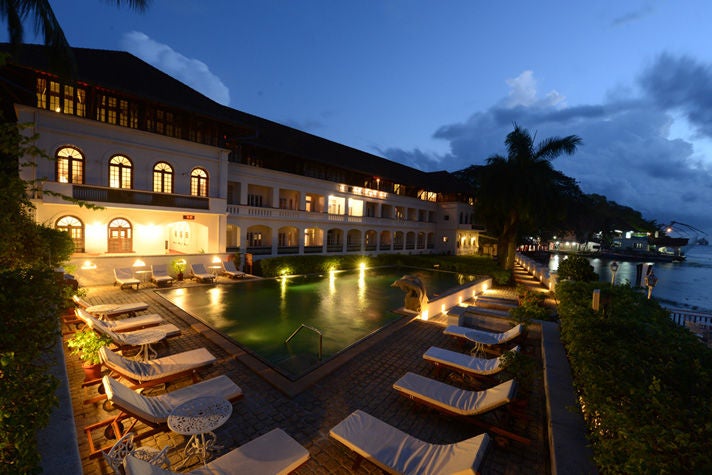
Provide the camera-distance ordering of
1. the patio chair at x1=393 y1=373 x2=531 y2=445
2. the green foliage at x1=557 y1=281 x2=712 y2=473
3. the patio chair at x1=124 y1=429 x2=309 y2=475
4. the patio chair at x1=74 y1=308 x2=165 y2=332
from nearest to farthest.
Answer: the green foliage at x1=557 y1=281 x2=712 y2=473
the patio chair at x1=124 y1=429 x2=309 y2=475
the patio chair at x1=393 y1=373 x2=531 y2=445
the patio chair at x1=74 y1=308 x2=165 y2=332

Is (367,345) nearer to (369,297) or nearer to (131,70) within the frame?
(369,297)

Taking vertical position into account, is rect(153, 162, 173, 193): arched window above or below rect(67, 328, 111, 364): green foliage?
above

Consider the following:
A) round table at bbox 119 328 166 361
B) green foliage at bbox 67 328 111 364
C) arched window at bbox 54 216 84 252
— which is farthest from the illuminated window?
green foliage at bbox 67 328 111 364

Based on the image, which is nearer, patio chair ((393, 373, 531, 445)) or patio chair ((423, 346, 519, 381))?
patio chair ((393, 373, 531, 445))

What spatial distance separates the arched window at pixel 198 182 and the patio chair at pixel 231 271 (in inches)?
192

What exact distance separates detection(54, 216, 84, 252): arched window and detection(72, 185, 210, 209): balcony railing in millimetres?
1613

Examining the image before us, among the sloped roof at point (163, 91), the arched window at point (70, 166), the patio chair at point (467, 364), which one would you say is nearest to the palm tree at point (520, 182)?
the sloped roof at point (163, 91)

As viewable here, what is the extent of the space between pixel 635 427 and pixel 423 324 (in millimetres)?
8136

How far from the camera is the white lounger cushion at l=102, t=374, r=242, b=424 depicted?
169 inches

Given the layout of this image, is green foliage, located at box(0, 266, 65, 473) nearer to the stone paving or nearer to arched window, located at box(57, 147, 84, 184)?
the stone paving

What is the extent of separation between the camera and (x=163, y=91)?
18562mm

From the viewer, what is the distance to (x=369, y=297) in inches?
603

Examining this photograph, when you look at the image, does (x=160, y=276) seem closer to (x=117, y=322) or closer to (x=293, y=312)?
(x=117, y=322)

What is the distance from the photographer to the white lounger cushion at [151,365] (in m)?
5.70
